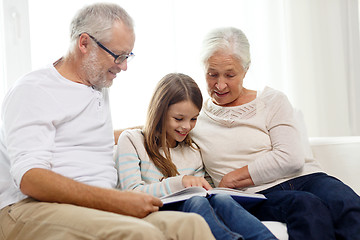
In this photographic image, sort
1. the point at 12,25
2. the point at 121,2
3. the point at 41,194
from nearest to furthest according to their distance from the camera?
the point at 41,194
the point at 12,25
the point at 121,2

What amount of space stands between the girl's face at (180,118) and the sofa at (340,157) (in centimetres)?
65

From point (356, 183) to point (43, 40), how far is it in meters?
1.88

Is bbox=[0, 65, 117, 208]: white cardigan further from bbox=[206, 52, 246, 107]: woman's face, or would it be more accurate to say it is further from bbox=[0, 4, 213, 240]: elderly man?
bbox=[206, 52, 246, 107]: woman's face

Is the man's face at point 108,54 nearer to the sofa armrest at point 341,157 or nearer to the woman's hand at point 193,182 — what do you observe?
the woman's hand at point 193,182

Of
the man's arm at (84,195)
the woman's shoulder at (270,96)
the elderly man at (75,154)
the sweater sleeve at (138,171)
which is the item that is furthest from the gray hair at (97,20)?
the woman's shoulder at (270,96)

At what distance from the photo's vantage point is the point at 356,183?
2.19 m

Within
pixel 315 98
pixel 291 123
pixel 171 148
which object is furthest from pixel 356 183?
pixel 315 98

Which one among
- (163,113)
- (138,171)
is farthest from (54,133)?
(163,113)

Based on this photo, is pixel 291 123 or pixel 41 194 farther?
pixel 291 123

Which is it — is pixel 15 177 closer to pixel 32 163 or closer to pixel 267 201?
pixel 32 163

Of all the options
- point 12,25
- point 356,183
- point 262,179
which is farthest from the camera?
point 12,25

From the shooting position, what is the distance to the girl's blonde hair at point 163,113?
78.1 inches

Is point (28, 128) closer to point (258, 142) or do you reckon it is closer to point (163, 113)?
point (163, 113)

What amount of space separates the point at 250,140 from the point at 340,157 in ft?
1.65
